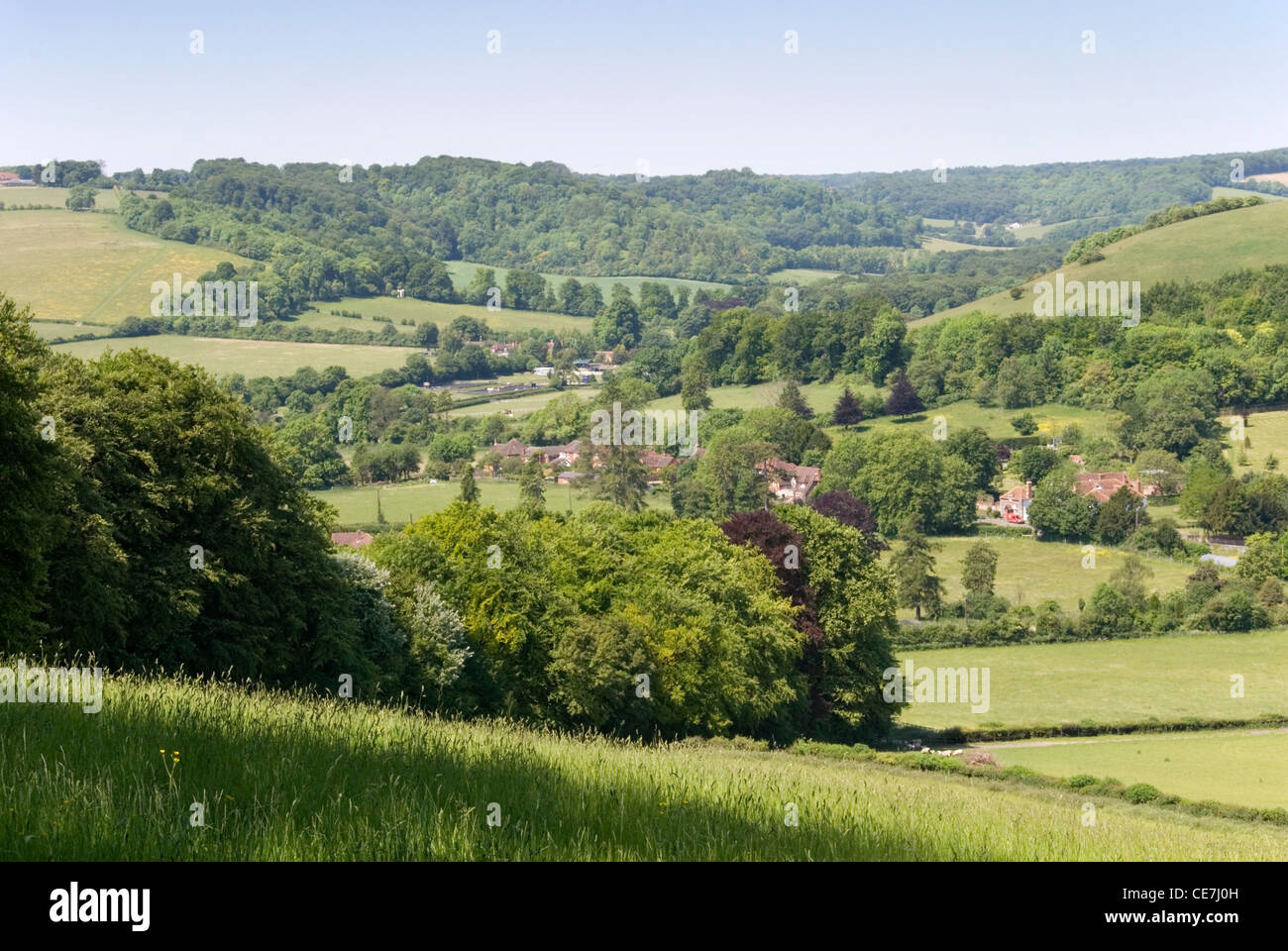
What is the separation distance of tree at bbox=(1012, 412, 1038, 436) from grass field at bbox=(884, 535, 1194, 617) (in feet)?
129

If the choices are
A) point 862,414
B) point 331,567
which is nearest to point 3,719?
point 331,567

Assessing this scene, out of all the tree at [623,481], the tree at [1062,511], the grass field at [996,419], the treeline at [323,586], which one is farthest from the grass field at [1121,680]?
the grass field at [996,419]

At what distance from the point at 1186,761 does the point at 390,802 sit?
2243 inches

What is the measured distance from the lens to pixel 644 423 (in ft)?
650

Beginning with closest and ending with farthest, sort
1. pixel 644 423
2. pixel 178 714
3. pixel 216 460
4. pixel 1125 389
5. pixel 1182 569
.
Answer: pixel 178 714 → pixel 216 460 → pixel 1182 569 → pixel 1125 389 → pixel 644 423

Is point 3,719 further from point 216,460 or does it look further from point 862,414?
point 862,414

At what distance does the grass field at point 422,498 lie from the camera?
131375 millimetres

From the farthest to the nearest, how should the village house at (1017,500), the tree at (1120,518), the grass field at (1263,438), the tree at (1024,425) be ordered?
1. the tree at (1024,425)
2. the grass field at (1263,438)
3. the village house at (1017,500)
4. the tree at (1120,518)

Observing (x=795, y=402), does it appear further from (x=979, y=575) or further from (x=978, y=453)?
(x=979, y=575)

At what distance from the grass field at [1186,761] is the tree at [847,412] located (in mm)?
118239

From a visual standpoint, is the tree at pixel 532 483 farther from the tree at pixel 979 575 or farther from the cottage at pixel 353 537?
the tree at pixel 979 575
